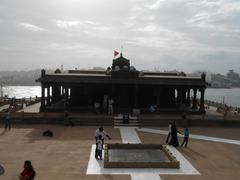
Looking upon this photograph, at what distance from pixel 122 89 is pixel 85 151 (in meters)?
19.1

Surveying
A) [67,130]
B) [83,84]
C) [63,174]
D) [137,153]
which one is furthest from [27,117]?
[63,174]

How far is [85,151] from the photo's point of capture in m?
22.8

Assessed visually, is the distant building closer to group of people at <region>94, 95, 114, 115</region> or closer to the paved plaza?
group of people at <region>94, 95, 114, 115</region>

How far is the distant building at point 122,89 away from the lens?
129 feet

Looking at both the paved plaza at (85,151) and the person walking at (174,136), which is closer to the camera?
the paved plaza at (85,151)

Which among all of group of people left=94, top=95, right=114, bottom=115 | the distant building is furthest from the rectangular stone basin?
the distant building

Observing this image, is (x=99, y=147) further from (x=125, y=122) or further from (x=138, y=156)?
(x=125, y=122)

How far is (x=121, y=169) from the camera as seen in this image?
61.6ft

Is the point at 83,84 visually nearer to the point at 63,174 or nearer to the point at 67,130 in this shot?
the point at 67,130

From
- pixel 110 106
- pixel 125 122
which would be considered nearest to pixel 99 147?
pixel 125 122

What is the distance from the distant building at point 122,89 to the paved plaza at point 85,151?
7.70 meters

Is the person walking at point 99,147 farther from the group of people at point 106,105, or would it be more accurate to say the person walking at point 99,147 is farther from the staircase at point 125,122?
the group of people at point 106,105

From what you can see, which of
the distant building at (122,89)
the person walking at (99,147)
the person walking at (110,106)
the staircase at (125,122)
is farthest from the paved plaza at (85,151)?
the distant building at (122,89)

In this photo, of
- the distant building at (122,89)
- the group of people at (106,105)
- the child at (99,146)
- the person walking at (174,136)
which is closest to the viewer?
the child at (99,146)
